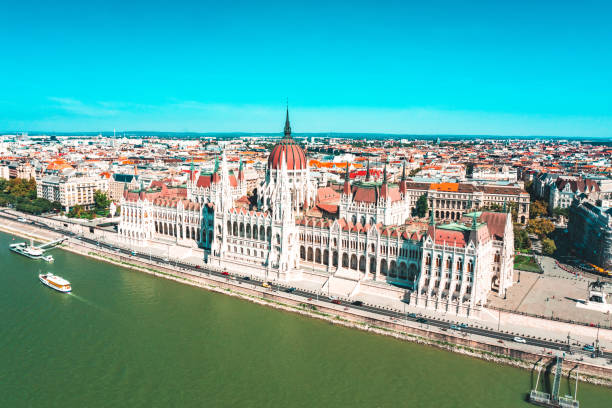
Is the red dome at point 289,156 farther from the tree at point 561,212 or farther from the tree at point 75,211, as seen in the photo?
the tree at point 561,212

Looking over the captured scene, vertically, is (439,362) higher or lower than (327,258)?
lower

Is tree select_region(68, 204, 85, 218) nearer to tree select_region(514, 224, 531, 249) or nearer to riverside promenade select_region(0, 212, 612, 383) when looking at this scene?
riverside promenade select_region(0, 212, 612, 383)

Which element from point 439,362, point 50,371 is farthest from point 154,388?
point 439,362

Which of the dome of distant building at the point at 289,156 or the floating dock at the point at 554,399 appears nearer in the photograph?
the floating dock at the point at 554,399

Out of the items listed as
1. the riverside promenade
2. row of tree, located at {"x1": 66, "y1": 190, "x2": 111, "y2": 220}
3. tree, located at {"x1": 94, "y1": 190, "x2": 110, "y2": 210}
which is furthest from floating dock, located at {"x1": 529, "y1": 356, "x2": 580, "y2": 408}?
tree, located at {"x1": 94, "y1": 190, "x2": 110, "y2": 210}

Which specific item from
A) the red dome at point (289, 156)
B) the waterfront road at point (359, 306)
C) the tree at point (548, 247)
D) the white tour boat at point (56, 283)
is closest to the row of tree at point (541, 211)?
the tree at point (548, 247)

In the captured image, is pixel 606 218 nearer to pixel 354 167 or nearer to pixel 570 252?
pixel 570 252

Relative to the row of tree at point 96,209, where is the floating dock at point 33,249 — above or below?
below
